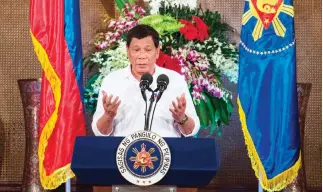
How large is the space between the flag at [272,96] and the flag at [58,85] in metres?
1.10

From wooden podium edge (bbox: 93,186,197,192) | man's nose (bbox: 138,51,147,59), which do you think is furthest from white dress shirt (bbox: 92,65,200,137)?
wooden podium edge (bbox: 93,186,197,192)

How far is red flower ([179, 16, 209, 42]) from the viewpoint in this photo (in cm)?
376

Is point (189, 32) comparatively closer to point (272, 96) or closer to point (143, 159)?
point (272, 96)

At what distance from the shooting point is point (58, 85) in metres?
3.60

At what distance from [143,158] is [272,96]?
1.60m

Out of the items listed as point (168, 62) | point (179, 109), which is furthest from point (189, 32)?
point (179, 109)

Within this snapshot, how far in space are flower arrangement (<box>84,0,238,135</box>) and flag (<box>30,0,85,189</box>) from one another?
238 mm

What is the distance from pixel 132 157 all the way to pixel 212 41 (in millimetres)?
1790

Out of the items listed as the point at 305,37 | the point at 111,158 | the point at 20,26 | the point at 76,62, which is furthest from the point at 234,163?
the point at 111,158

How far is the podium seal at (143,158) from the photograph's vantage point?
2.21 meters

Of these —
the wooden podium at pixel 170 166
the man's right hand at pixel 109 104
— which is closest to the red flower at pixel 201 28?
the man's right hand at pixel 109 104

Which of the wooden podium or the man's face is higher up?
the man's face

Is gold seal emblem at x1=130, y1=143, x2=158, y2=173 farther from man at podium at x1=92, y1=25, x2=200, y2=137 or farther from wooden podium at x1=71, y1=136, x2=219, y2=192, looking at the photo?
man at podium at x1=92, y1=25, x2=200, y2=137

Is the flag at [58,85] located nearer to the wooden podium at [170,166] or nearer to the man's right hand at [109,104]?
the man's right hand at [109,104]
